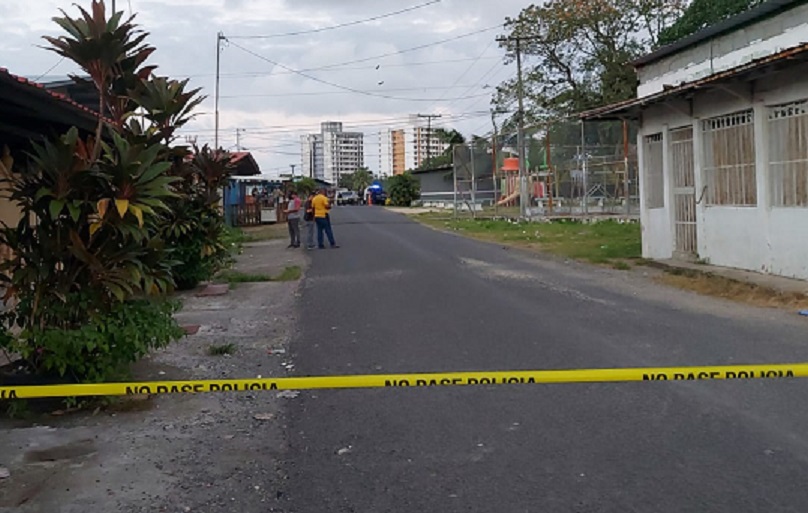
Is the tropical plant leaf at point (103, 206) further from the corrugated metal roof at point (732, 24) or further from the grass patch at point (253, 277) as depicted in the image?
the corrugated metal roof at point (732, 24)

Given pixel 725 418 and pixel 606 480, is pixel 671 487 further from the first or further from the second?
pixel 725 418

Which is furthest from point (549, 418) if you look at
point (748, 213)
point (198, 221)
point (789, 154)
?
point (748, 213)

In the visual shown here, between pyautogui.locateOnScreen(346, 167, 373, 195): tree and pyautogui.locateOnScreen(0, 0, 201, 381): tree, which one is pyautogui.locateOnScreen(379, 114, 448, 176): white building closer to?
pyautogui.locateOnScreen(346, 167, 373, 195): tree

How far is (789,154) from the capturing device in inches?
574

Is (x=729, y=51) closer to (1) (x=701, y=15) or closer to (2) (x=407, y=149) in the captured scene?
(1) (x=701, y=15)

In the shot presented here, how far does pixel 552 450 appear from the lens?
586 cm

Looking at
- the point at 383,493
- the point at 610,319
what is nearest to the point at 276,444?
the point at 383,493

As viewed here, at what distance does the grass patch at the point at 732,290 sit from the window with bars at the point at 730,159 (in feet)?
5.17

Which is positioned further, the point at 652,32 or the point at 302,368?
the point at 652,32

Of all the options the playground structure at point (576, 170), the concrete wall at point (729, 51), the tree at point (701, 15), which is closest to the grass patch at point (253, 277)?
the concrete wall at point (729, 51)

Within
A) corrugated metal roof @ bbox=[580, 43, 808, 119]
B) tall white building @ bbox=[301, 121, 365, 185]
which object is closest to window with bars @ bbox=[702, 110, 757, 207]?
corrugated metal roof @ bbox=[580, 43, 808, 119]

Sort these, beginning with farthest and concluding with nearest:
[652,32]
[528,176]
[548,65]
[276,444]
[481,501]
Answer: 1. [548,65]
2. [652,32]
3. [528,176]
4. [276,444]
5. [481,501]

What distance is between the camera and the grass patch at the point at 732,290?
40.7 feet

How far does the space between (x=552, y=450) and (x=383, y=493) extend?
1.28 m
